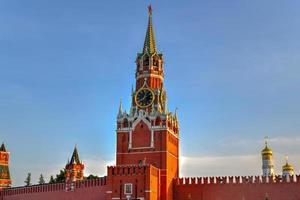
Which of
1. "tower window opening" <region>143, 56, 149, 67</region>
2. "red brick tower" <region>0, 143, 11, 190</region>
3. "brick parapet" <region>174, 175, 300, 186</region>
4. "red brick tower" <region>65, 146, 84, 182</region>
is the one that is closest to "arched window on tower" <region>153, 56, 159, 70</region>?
"tower window opening" <region>143, 56, 149, 67</region>

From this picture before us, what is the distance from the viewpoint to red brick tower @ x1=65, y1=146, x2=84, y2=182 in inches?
2281

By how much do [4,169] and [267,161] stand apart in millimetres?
33800

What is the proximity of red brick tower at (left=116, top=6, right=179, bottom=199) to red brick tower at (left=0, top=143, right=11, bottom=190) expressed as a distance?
82.4ft

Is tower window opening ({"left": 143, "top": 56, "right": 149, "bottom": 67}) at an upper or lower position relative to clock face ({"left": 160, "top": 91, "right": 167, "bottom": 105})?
upper

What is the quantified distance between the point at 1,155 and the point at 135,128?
2845 centimetres

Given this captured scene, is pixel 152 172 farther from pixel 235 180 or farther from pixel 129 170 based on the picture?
pixel 235 180

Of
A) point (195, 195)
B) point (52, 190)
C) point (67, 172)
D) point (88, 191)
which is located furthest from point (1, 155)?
point (195, 195)

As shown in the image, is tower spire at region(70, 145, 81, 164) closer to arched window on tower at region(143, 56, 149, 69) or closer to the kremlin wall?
the kremlin wall

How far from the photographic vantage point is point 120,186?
1502 inches

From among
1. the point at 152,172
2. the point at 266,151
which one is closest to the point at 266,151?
the point at 266,151

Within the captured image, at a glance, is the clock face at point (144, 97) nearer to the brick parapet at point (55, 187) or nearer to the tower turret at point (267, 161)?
the brick parapet at point (55, 187)

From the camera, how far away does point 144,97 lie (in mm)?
44375

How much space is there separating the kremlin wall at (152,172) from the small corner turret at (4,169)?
43.5 feet

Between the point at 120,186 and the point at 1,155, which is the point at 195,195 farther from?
the point at 1,155
